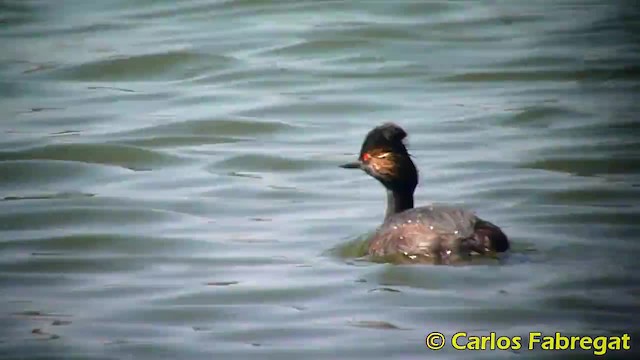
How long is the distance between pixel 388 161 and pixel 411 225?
2.46 ft

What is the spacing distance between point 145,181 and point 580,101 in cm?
456

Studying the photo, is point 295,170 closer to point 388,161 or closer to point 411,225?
point 388,161

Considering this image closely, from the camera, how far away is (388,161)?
1107 cm

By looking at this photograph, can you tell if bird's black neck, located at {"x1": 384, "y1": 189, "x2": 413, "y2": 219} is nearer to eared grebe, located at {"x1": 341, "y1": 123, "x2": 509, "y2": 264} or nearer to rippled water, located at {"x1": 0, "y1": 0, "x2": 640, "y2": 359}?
eared grebe, located at {"x1": 341, "y1": 123, "x2": 509, "y2": 264}

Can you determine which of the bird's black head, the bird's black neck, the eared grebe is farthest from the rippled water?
the bird's black head

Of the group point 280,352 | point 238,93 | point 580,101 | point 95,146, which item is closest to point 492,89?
point 580,101

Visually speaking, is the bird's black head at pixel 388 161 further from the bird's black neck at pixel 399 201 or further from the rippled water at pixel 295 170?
the rippled water at pixel 295 170

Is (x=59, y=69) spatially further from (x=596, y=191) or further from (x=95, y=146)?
(x=596, y=191)

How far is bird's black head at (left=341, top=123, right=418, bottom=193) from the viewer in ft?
36.0

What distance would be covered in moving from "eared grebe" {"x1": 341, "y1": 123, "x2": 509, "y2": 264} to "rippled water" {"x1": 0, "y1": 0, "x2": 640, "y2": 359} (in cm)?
12

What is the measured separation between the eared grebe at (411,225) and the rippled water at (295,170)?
0.12 meters

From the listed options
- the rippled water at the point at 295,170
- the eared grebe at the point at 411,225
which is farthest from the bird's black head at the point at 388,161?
the rippled water at the point at 295,170

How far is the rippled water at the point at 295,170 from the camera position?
31.5 ft

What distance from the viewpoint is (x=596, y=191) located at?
1289 cm
